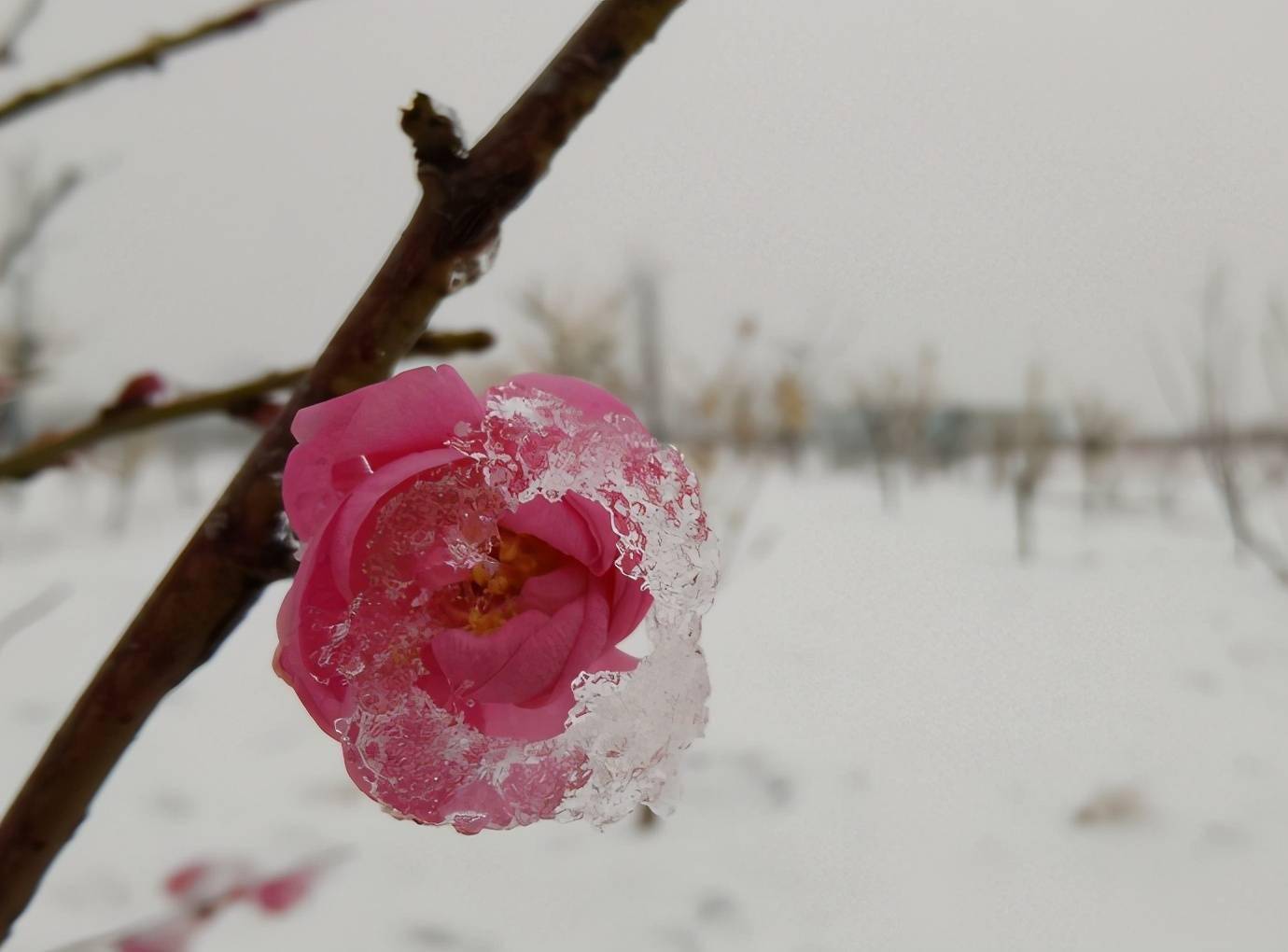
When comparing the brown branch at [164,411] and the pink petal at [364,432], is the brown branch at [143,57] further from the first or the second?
the pink petal at [364,432]

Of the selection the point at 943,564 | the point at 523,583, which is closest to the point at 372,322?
the point at 523,583

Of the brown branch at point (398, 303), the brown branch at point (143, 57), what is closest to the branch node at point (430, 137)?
the brown branch at point (398, 303)

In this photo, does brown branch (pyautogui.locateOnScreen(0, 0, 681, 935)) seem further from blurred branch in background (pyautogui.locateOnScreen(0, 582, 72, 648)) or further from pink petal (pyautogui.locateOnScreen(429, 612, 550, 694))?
blurred branch in background (pyautogui.locateOnScreen(0, 582, 72, 648))

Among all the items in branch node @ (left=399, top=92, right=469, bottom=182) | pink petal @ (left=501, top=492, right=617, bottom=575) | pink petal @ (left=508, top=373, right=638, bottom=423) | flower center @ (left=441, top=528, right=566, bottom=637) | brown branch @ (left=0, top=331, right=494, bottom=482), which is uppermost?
branch node @ (left=399, top=92, right=469, bottom=182)

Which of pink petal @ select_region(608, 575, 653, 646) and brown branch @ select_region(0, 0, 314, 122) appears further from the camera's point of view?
brown branch @ select_region(0, 0, 314, 122)

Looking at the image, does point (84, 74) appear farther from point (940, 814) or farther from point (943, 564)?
point (943, 564)

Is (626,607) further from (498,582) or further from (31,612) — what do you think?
(31,612)

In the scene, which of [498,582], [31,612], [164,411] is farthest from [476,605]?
[31,612]

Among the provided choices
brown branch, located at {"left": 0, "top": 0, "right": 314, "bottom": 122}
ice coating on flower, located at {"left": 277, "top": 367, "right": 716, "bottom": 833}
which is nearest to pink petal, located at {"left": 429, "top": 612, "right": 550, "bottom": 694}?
ice coating on flower, located at {"left": 277, "top": 367, "right": 716, "bottom": 833}

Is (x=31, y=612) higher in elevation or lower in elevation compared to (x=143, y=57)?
lower
